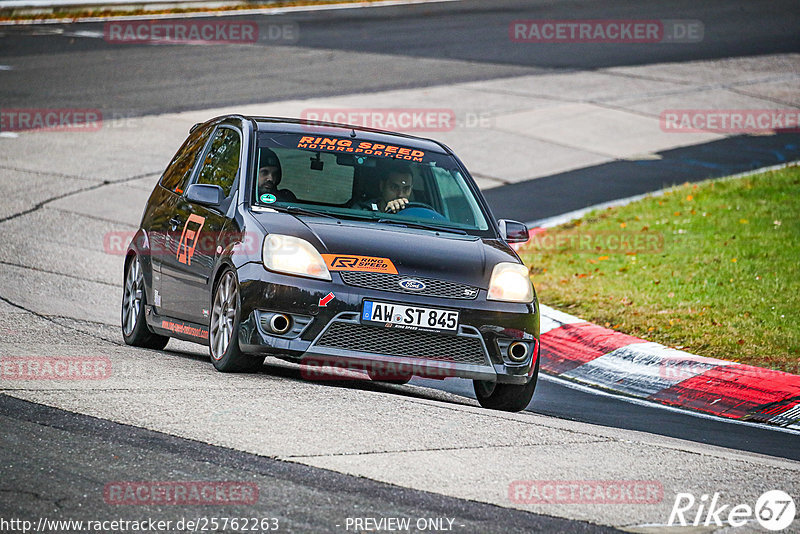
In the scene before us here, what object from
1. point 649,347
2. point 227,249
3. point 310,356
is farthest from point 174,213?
point 649,347

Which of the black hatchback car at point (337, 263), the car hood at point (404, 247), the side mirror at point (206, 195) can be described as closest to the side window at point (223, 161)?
the black hatchback car at point (337, 263)

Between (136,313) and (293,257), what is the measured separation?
2373mm

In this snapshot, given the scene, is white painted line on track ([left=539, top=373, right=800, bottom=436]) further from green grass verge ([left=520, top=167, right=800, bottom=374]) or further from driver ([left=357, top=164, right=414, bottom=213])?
driver ([left=357, top=164, right=414, bottom=213])

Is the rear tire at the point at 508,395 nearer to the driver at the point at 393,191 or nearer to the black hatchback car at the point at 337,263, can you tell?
the black hatchback car at the point at 337,263

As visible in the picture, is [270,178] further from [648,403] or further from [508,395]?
[648,403]

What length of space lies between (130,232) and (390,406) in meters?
8.23

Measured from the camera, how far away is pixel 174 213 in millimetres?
8898

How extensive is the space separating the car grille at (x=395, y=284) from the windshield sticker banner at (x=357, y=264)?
1.1 inches

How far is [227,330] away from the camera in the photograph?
7.64 metres

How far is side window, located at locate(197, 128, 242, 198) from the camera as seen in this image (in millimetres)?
8477

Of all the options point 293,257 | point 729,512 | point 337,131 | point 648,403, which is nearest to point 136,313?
point 337,131

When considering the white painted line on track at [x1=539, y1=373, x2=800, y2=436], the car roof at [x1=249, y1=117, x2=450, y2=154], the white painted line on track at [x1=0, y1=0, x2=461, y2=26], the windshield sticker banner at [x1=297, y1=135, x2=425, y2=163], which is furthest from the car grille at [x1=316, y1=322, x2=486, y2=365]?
the white painted line on track at [x1=0, y1=0, x2=461, y2=26]

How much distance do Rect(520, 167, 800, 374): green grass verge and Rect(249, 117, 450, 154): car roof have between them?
102 inches

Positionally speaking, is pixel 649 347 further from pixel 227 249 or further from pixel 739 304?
pixel 227 249
